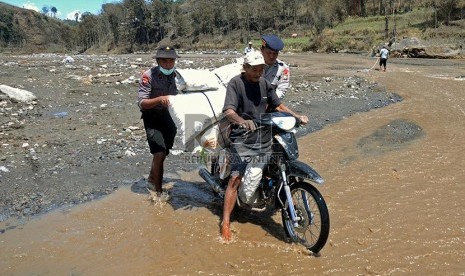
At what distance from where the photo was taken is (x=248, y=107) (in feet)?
14.2

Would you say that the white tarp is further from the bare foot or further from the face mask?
the bare foot

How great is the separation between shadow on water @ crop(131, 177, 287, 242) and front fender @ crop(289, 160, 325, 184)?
80 cm

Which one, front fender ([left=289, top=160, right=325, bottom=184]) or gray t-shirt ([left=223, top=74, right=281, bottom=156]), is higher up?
gray t-shirt ([left=223, top=74, right=281, bottom=156])

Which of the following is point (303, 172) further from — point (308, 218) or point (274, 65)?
point (274, 65)

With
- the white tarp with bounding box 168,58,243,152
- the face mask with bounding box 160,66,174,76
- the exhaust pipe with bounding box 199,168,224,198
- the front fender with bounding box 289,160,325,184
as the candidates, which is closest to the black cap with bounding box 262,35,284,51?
the white tarp with bounding box 168,58,243,152

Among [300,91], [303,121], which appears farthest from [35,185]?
[300,91]

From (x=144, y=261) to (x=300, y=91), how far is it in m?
10.9

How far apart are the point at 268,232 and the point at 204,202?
49.8 inches

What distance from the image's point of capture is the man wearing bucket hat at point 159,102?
5020 mm

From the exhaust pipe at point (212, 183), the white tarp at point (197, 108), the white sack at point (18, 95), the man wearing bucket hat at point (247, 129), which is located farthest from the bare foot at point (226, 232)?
the white sack at point (18, 95)

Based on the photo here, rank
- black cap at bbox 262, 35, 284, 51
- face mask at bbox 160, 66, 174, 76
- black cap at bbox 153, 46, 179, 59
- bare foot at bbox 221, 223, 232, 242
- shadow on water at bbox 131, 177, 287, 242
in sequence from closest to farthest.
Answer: bare foot at bbox 221, 223, 232, 242, black cap at bbox 262, 35, 284, 51, shadow on water at bbox 131, 177, 287, 242, black cap at bbox 153, 46, 179, 59, face mask at bbox 160, 66, 174, 76

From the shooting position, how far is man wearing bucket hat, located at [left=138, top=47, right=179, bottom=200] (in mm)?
5020

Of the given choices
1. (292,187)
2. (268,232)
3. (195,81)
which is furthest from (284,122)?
(195,81)

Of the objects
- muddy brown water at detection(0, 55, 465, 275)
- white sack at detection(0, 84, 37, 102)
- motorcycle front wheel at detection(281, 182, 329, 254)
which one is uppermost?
white sack at detection(0, 84, 37, 102)
